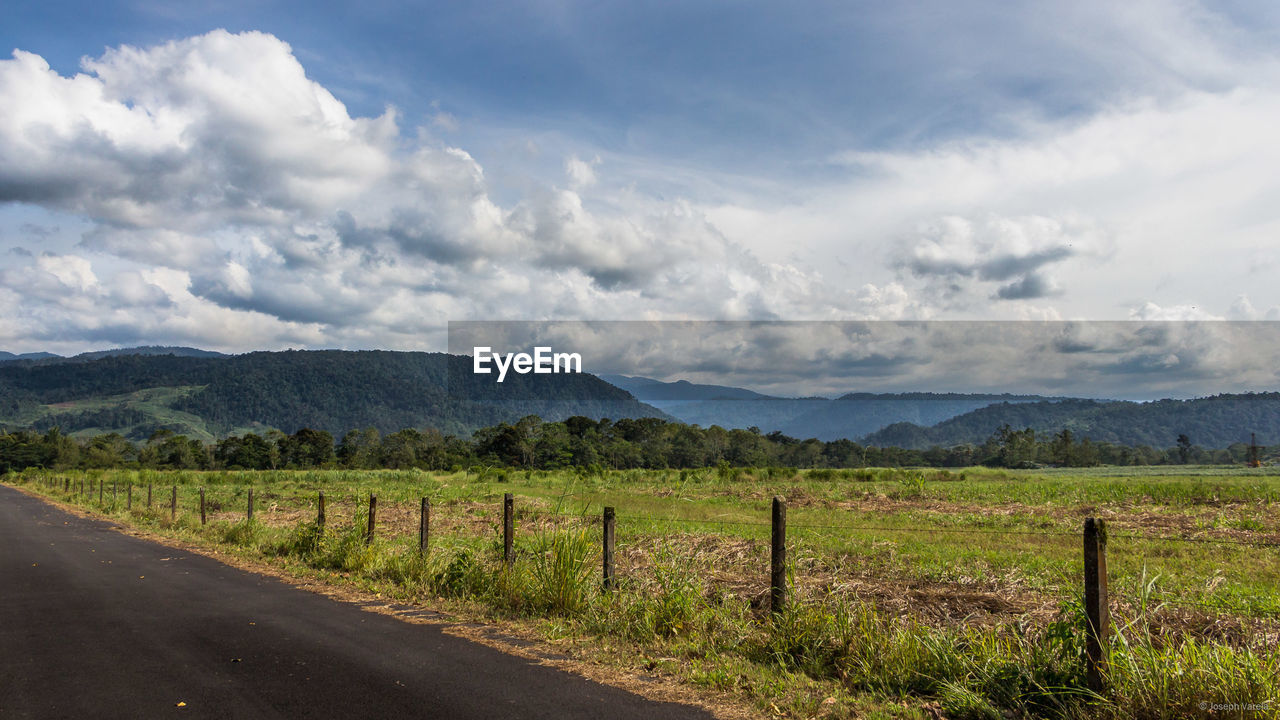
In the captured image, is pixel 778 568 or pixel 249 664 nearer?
pixel 249 664

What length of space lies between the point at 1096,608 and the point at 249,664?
24.6 feet

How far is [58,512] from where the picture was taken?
31344 mm

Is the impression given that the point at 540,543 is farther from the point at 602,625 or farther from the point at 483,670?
the point at 483,670

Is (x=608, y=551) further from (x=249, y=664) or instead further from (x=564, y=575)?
(x=249, y=664)

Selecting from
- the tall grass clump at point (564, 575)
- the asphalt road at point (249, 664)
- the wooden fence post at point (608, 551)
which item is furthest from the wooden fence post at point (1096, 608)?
the tall grass clump at point (564, 575)

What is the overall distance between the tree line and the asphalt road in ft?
252

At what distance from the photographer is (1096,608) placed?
525 centimetres

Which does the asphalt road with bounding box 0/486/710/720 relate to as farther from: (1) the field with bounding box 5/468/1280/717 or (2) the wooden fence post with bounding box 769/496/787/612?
(2) the wooden fence post with bounding box 769/496/787/612

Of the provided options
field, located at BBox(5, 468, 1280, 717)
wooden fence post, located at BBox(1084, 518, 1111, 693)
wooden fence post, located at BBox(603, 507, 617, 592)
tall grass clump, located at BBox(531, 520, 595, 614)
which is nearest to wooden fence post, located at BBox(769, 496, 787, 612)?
field, located at BBox(5, 468, 1280, 717)

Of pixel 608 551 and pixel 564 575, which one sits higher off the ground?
pixel 608 551

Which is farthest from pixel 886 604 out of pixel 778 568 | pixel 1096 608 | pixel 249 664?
pixel 249 664

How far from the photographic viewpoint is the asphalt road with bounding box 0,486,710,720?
5754 mm

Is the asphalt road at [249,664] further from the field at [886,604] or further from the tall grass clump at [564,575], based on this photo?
the tall grass clump at [564,575]

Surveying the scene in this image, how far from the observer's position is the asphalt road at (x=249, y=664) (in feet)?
18.9
